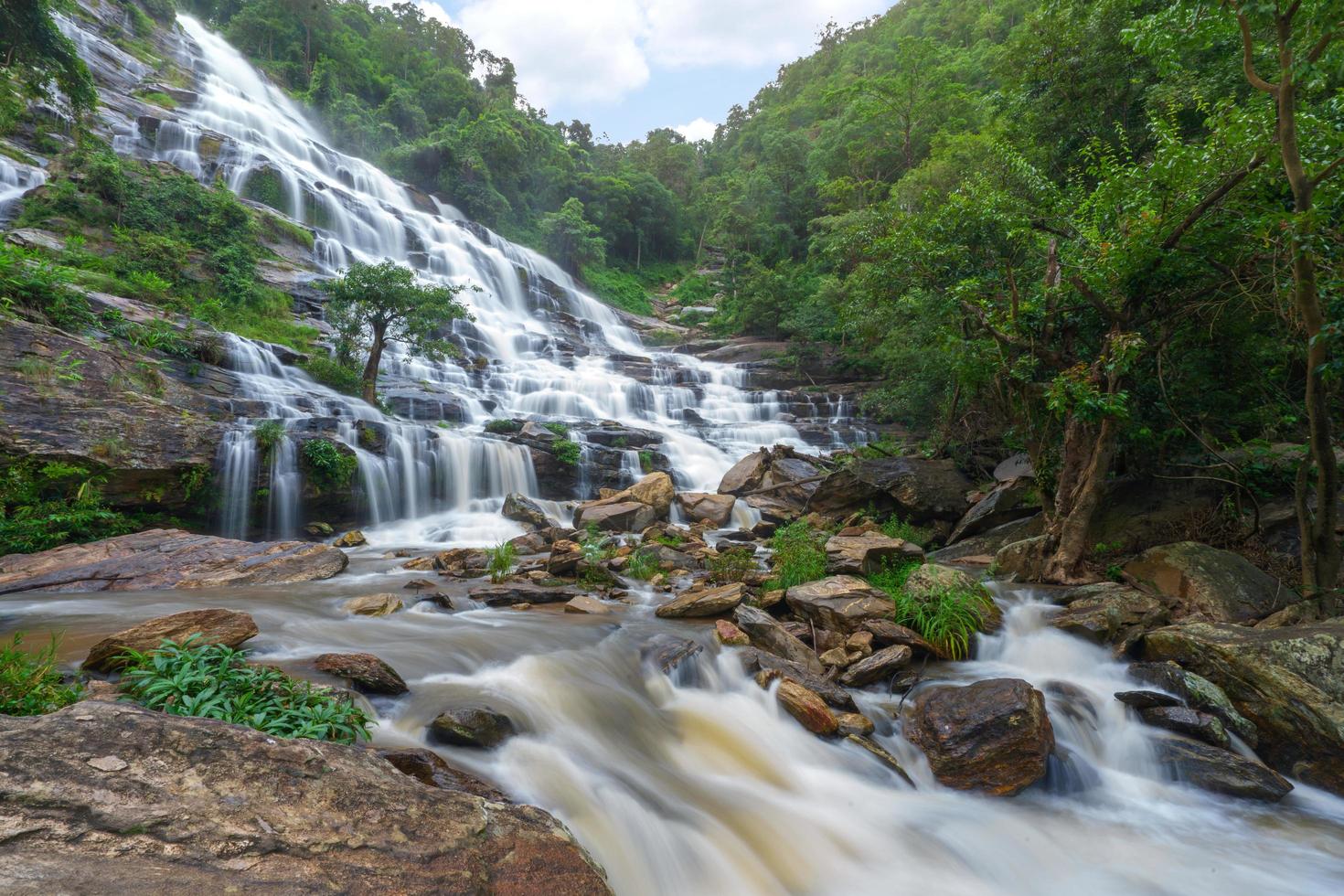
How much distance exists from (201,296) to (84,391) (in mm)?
8688

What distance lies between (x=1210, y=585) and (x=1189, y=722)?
2344mm

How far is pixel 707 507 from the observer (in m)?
13.1

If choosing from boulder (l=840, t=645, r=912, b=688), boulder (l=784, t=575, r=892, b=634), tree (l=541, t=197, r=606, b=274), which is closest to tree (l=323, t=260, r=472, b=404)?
boulder (l=784, t=575, r=892, b=634)

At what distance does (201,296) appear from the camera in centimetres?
1605

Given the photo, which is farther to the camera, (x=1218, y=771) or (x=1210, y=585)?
(x=1210, y=585)

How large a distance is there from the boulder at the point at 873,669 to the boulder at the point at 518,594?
11.5 feet

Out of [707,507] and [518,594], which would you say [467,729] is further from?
[707,507]

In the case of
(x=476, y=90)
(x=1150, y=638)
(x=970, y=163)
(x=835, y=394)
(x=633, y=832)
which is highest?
(x=476, y=90)

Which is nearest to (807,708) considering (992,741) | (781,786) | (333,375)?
(781,786)

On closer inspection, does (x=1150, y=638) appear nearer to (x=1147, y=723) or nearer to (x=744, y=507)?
(x=1147, y=723)

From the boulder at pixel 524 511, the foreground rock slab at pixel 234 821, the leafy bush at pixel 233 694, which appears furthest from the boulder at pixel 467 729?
the boulder at pixel 524 511

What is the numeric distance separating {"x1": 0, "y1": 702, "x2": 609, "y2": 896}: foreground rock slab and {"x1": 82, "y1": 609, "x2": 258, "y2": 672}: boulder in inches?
67.7

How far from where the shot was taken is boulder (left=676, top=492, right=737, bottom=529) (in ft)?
42.2

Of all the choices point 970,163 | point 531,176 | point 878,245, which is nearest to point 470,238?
point 531,176
